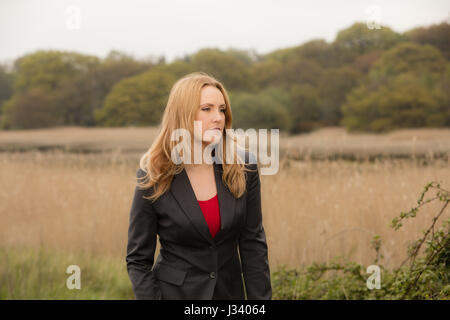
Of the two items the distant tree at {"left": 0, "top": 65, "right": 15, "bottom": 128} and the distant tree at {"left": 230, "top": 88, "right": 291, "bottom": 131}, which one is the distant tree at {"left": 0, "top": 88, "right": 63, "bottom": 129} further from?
the distant tree at {"left": 230, "top": 88, "right": 291, "bottom": 131}

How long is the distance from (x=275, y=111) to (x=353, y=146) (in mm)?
7897

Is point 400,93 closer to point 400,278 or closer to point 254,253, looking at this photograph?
point 400,278

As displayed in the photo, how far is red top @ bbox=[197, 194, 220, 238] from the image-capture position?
1.79 metres

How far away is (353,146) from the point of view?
621 centimetres

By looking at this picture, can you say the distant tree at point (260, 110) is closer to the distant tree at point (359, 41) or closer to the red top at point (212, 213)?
the distant tree at point (359, 41)

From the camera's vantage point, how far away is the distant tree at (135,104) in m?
11.8

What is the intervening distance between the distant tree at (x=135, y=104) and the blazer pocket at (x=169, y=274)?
10.1 metres

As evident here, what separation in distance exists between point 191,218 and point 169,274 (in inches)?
11.1

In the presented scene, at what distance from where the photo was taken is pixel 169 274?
1.79 meters

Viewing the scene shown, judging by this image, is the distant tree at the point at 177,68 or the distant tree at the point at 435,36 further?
the distant tree at the point at 177,68

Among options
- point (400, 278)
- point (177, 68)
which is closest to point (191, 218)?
point (400, 278)

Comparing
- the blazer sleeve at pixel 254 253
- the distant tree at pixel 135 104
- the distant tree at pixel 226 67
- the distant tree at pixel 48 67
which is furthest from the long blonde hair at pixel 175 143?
the distant tree at pixel 226 67

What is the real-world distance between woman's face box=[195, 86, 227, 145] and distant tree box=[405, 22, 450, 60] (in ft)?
24.0
